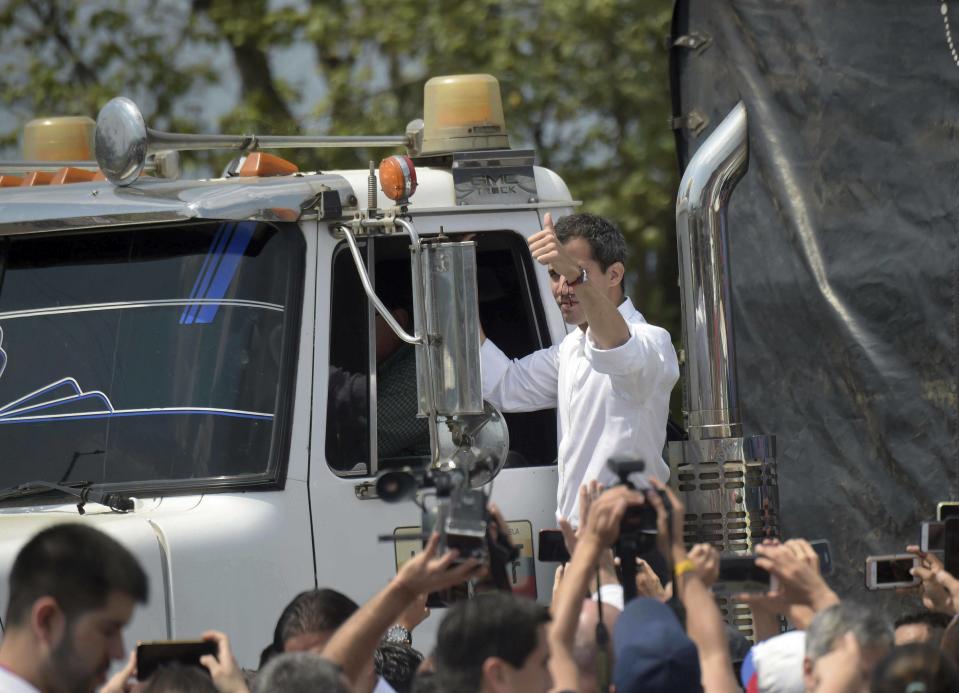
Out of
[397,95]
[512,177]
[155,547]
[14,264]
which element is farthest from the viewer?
[397,95]

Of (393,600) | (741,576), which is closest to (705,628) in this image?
(741,576)

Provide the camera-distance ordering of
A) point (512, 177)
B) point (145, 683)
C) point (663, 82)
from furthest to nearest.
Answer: point (663, 82) → point (512, 177) → point (145, 683)

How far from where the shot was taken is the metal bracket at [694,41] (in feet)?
21.6

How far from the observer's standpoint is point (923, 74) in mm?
6027

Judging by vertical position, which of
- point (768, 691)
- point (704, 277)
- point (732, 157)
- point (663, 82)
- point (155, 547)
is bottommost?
point (768, 691)

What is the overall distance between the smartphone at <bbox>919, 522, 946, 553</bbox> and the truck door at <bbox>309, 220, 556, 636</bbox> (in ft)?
3.95

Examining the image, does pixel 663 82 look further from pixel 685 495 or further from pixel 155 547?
A: pixel 155 547

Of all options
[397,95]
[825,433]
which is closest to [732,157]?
[825,433]

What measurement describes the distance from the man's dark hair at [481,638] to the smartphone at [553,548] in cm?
100

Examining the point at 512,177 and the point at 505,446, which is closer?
the point at 505,446

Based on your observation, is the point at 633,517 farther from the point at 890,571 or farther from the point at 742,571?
the point at 890,571

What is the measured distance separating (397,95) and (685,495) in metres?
8.02

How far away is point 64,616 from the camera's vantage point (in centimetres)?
360

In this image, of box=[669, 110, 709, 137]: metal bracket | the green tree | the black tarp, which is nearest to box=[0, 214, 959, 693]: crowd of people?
the black tarp
